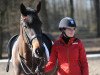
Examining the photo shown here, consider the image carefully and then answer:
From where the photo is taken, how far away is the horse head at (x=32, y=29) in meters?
4.57

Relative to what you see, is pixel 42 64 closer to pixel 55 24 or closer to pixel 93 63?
pixel 93 63

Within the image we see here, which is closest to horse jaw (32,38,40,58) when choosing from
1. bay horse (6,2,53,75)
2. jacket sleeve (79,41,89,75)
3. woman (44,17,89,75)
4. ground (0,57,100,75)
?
bay horse (6,2,53,75)

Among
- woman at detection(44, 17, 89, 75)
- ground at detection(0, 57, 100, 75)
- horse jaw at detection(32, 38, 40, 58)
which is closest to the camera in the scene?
woman at detection(44, 17, 89, 75)

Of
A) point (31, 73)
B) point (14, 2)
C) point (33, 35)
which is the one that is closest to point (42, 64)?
point (31, 73)

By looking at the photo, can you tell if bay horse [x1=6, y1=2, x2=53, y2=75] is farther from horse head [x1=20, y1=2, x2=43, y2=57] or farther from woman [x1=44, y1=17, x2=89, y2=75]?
woman [x1=44, y1=17, x2=89, y2=75]

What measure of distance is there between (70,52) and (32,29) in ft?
2.52

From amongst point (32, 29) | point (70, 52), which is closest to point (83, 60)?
point (70, 52)

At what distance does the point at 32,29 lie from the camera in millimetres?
4766

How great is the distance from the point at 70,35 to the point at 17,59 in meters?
1.48

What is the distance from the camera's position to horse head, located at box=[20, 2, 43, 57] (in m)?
4.57

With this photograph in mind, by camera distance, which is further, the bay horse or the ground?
the ground

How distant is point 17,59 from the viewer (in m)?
5.47

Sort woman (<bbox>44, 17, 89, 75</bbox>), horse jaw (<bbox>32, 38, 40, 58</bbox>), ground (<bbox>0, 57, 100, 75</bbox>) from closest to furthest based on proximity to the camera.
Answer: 1. woman (<bbox>44, 17, 89, 75</bbox>)
2. horse jaw (<bbox>32, 38, 40, 58</bbox>)
3. ground (<bbox>0, 57, 100, 75</bbox>)

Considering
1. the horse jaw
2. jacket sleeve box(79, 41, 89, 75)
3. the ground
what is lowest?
the ground
